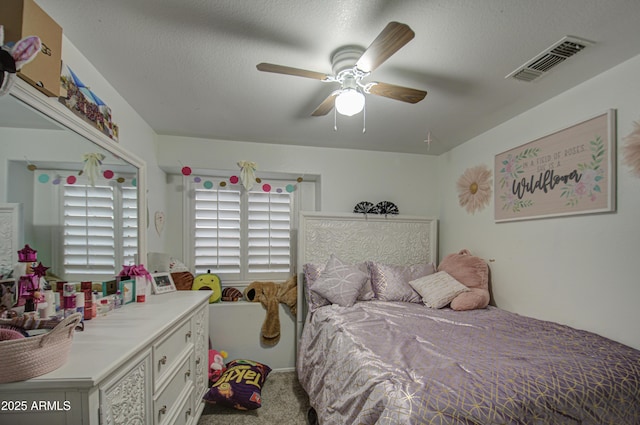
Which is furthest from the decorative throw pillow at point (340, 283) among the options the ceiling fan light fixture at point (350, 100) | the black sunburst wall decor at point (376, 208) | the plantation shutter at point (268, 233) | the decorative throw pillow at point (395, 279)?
the ceiling fan light fixture at point (350, 100)

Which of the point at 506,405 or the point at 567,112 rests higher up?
the point at 567,112

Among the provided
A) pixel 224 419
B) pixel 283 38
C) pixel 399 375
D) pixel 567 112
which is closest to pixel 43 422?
pixel 399 375

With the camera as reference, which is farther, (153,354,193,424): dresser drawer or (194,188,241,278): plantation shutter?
(194,188,241,278): plantation shutter

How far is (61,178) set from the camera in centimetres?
144

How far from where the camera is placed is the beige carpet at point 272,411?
2117 mm

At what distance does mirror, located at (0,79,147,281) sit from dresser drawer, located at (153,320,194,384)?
1.92 ft

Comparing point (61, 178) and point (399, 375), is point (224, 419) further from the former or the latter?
point (61, 178)

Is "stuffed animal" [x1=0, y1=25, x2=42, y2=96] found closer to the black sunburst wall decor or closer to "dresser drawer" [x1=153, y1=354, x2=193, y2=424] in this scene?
"dresser drawer" [x1=153, y1=354, x2=193, y2=424]

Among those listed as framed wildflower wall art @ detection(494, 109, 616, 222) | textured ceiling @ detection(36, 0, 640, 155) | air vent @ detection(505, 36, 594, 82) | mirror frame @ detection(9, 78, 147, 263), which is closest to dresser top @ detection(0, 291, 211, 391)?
mirror frame @ detection(9, 78, 147, 263)

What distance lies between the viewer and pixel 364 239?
10.2 feet

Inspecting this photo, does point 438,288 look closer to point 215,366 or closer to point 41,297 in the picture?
point 215,366

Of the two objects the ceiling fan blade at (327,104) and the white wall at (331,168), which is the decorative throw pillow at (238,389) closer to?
the white wall at (331,168)

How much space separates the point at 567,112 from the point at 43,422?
10.2 feet

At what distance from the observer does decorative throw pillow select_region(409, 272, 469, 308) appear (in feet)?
8.07
